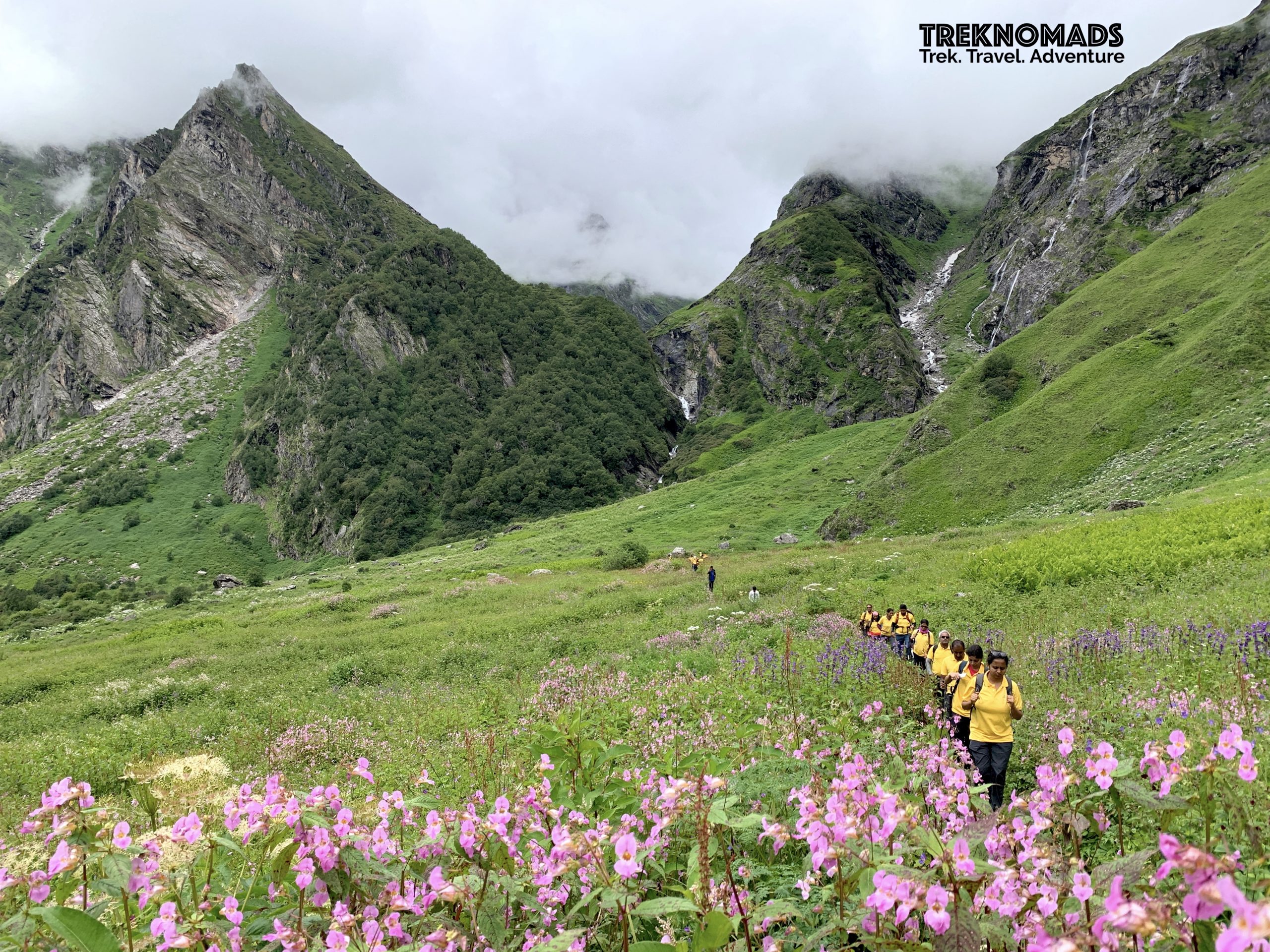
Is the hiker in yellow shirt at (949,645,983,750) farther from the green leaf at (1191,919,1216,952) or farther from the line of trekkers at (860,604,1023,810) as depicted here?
the green leaf at (1191,919,1216,952)

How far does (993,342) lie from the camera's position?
129875mm

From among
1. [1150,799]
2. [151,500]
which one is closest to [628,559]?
[1150,799]

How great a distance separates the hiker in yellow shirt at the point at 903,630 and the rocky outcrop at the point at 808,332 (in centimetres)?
11382

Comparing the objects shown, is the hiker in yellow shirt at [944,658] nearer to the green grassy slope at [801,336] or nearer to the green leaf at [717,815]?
the green leaf at [717,815]

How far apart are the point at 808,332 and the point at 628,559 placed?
117 m

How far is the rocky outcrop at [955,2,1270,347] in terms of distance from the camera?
98.7 m

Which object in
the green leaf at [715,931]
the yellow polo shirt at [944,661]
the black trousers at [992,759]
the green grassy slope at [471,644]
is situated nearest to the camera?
the green leaf at [715,931]

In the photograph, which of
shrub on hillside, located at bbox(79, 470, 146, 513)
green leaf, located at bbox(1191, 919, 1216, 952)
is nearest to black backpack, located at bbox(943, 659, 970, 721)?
green leaf, located at bbox(1191, 919, 1216, 952)

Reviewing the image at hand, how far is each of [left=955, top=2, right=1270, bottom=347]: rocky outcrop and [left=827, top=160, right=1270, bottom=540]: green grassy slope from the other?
153ft

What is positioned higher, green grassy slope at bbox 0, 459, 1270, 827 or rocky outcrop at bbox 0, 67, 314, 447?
rocky outcrop at bbox 0, 67, 314, 447

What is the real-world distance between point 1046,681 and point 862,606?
34.9 feet

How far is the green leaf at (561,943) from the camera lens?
179 cm

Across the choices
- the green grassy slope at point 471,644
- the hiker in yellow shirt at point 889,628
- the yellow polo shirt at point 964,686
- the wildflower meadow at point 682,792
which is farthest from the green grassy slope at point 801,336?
the yellow polo shirt at point 964,686

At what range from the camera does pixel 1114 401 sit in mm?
40875
